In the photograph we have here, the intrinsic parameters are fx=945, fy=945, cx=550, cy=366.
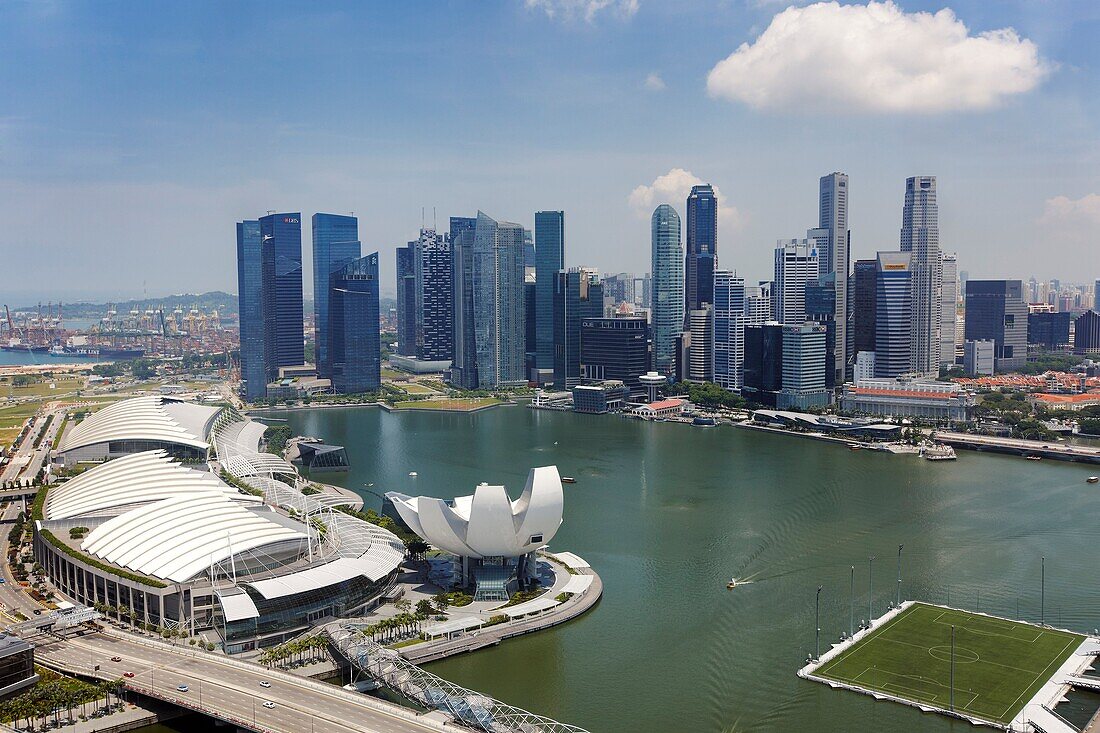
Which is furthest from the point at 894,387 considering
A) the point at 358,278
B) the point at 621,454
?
the point at 358,278

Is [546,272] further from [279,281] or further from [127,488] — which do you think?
[127,488]

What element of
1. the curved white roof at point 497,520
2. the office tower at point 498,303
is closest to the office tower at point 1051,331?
the office tower at point 498,303

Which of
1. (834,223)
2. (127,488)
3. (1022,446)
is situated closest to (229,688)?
(127,488)

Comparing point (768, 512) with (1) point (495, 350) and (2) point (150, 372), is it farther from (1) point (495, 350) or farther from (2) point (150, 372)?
(2) point (150, 372)

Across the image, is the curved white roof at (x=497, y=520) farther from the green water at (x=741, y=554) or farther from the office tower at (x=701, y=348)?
the office tower at (x=701, y=348)

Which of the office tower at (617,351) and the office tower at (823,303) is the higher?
the office tower at (823,303)

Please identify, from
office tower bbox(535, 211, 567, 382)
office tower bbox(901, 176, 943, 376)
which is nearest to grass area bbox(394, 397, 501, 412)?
office tower bbox(535, 211, 567, 382)

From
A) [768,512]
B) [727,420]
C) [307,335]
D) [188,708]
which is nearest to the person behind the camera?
[188,708]
